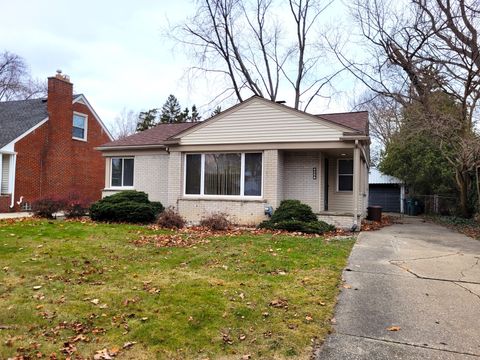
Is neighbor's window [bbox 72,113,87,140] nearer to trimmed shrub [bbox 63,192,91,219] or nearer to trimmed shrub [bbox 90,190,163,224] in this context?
trimmed shrub [bbox 63,192,91,219]

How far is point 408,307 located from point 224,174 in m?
9.60

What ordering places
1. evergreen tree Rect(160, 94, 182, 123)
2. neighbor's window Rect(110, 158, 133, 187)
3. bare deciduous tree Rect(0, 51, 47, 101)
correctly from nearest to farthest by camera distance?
neighbor's window Rect(110, 158, 133, 187), bare deciduous tree Rect(0, 51, 47, 101), evergreen tree Rect(160, 94, 182, 123)

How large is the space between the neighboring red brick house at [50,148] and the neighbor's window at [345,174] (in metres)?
11.6

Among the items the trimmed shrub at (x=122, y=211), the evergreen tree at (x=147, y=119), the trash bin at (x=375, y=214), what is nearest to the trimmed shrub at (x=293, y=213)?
the trimmed shrub at (x=122, y=211)

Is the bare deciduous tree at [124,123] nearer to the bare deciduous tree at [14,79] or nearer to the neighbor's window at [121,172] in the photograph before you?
the bare deciduous tree at [14,79]

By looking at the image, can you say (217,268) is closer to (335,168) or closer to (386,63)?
(335,168)

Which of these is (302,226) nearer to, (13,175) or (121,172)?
(121,172)

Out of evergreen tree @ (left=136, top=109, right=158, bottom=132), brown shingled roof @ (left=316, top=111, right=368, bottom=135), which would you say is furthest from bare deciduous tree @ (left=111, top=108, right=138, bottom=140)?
brown shingled roof @ (left=316, top=111, right=368, bottom=135)

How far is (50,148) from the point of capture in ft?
67.5

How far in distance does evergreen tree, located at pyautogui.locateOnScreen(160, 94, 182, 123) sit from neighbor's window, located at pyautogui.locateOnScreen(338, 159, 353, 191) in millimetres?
36380

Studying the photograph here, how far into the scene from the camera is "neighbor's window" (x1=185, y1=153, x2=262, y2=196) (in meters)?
13.7

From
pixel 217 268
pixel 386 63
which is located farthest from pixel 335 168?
pixel 217 268

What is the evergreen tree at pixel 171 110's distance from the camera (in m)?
49.2

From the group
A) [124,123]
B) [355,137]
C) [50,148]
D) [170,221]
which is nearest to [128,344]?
[170,221]
